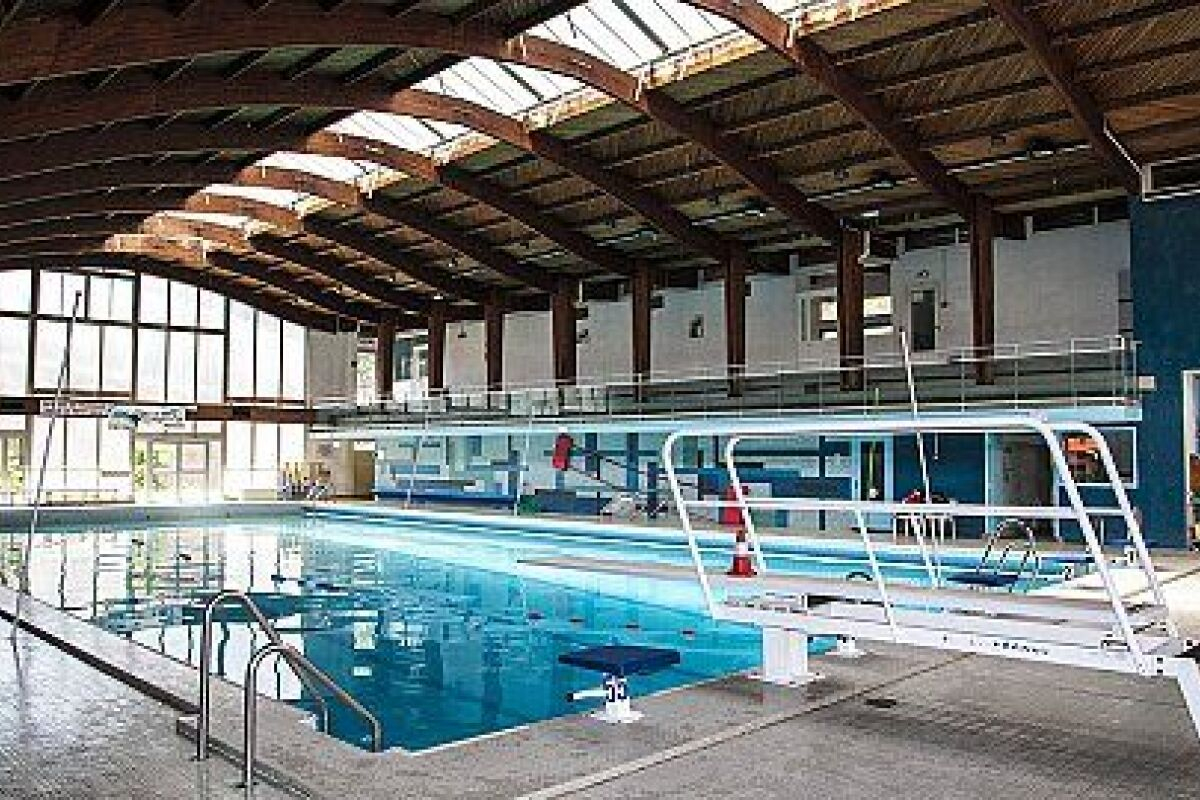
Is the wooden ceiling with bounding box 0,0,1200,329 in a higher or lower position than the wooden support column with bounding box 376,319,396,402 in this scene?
higher

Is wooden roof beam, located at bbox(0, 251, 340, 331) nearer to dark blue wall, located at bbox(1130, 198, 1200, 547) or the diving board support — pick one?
dark blue wall, located at bbox(1130, 198, 1200, 547)

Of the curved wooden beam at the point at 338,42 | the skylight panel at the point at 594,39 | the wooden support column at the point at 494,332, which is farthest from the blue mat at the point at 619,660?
the wooden support column at the point at 494,332

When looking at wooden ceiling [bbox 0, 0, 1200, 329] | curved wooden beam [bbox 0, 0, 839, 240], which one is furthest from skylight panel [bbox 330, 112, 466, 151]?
curved wooden beam [bbox 0, 0, 839, 240]

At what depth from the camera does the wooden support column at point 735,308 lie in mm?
22016

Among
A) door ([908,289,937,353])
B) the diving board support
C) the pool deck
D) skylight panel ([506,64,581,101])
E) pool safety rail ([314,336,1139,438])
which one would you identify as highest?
skylight panel ([506,64,581,101])

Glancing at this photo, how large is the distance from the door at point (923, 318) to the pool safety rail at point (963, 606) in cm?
1616

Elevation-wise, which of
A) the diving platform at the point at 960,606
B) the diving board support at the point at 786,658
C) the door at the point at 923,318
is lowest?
the diving board support at the point at 786,658

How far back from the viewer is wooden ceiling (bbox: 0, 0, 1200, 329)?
1256 cm

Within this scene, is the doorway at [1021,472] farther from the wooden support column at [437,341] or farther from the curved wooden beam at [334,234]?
the wooden support column at [437,341]

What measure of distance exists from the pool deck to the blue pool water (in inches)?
73.5

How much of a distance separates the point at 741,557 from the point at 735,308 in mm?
16711

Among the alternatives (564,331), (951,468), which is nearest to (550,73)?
(951,468)

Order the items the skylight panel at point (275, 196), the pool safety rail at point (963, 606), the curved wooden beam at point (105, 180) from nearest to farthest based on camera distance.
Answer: the pool safety rail at point (963, 606), the curved wooden beam at point (105, 180), the skylight panel at point (275, 196)

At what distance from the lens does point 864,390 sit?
18.0 metres
